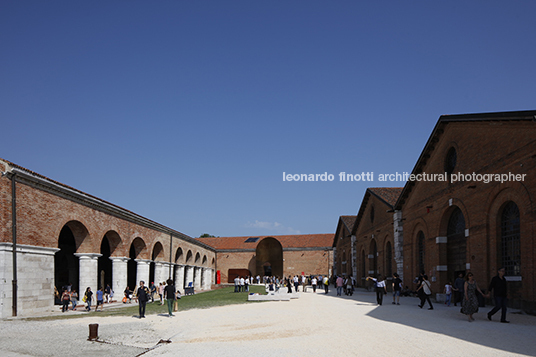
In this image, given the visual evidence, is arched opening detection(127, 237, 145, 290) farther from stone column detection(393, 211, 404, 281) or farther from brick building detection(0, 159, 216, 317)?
stone column detection(393, 211, 404, 281)

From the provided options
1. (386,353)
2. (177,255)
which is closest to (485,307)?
(386,353)

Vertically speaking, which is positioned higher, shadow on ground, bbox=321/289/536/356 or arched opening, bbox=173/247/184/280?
shadow on ground, bbox=321/289/536/356

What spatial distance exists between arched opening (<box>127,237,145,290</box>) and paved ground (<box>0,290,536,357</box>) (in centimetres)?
1414

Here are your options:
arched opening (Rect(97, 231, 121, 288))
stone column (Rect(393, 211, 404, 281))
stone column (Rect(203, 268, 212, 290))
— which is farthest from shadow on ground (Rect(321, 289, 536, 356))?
stone column (Rect(203, 268, 212, 290))

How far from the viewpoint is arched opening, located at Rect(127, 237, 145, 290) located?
29.3 m

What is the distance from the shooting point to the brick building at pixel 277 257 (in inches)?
2194

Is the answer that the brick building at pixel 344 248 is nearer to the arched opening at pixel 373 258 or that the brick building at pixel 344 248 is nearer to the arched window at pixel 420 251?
the arched opening at pixel 373 258

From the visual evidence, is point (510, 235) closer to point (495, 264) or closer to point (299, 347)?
point (495, 264)

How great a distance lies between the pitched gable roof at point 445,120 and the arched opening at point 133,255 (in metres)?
16.1

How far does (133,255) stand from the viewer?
108ft

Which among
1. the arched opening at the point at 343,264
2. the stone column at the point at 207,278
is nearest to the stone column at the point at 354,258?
the arched opening at the point at 343,264

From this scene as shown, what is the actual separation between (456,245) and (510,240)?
4.52 metres

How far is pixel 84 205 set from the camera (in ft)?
70.6

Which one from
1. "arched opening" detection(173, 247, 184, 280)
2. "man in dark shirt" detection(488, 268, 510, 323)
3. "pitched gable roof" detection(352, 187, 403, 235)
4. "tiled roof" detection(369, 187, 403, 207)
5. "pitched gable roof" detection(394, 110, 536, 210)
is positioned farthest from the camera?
"arched opening" detection(173, 247, 184, 280)
